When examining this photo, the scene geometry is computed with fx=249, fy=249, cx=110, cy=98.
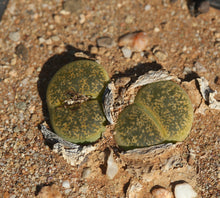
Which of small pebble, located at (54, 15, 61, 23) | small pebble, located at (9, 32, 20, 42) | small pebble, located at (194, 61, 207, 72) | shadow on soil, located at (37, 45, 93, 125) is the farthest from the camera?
small pebble, located at (54, 15, 61, 23)

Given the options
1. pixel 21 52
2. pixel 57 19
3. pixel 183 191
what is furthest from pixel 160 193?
pixel 57 19

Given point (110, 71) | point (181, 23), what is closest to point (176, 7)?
point (181, 23)

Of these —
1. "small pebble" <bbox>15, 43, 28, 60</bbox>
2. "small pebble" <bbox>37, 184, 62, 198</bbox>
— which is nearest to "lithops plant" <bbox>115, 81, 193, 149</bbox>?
"small pebble" <bbox>37, 184, 62, 198</bbox>

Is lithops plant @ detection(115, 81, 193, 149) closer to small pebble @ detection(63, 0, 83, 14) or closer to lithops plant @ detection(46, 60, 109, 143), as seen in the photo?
lithops plant @ detection(46, 60, 109, 143)

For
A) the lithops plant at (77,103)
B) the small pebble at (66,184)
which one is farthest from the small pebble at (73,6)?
the small pebble at (66,184)

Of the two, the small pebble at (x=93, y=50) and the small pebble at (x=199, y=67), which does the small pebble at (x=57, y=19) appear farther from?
the small pebble at (x=199, y=67)

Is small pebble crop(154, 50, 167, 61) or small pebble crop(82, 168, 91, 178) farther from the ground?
small pebble crop(154, 50, 167, 61)
